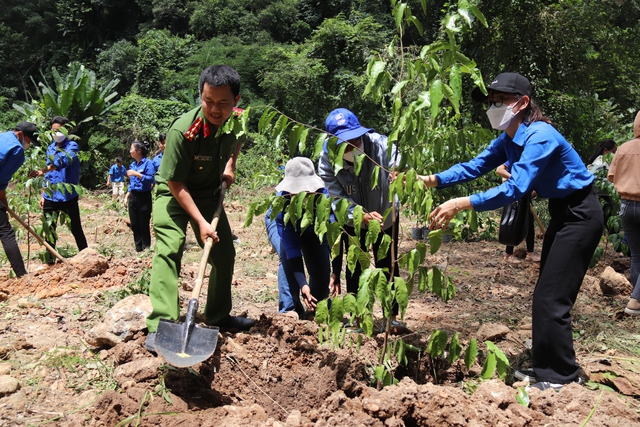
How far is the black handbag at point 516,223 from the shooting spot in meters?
3.03

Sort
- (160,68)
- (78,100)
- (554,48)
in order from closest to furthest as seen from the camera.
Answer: (554,48)
(78,100)
(160,68)

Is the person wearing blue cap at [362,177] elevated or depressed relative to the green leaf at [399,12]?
depressed

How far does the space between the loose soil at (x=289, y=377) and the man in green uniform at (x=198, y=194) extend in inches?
12.3

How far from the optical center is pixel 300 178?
3.70m

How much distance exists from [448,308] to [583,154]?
47.2 ft

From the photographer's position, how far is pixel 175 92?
25.9 m

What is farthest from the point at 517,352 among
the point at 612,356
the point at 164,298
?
the point at 164,298

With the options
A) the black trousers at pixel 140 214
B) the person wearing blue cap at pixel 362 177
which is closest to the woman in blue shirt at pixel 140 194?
the black trousers at pixel 140 214

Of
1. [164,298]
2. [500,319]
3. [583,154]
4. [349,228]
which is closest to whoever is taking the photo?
[164,298]

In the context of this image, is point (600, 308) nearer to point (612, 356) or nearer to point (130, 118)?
point (612, 356)

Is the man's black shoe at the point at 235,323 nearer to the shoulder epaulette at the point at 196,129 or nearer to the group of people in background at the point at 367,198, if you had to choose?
the group of people in background at the point at 367,198

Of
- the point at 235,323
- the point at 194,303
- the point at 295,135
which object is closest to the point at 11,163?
the point at 235,323

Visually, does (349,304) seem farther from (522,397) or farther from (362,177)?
(362,177)

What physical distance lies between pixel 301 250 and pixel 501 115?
1713mm
